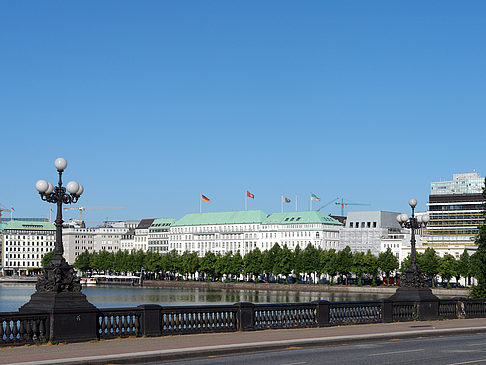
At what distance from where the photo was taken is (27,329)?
25531 millimetres

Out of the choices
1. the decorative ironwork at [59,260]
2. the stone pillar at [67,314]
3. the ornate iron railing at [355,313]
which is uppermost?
the decorative ironwork at [59,260]

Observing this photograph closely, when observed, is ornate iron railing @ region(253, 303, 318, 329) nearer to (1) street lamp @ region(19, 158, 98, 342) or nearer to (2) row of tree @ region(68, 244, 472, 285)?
(1) street lamp @ region(19, 158, 98, 342)

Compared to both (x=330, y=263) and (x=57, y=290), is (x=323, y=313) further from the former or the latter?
(x=330, y=263)

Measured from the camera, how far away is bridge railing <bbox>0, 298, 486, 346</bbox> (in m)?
25.7

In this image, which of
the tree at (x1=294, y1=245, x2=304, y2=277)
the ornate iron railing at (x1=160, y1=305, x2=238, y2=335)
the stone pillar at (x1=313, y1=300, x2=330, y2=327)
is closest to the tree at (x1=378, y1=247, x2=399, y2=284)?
the tree at (x1=294, y1=245, x2=304, y2=277)

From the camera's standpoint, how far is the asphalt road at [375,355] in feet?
77.3

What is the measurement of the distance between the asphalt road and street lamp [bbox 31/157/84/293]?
5.25 meters

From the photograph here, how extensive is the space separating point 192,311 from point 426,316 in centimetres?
1413

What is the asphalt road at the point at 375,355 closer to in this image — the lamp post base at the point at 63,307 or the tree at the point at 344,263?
the lamp post base at the point at 63,307

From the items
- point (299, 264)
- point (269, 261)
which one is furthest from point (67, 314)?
point (269, 261)

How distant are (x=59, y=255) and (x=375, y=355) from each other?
1041 centimetres

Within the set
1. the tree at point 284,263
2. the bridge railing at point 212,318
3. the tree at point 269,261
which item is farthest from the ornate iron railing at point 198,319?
the tree at point 269,261

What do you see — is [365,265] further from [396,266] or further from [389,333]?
[389,333]

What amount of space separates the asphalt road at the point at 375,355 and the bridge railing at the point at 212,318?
4.12m
